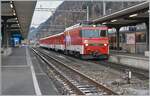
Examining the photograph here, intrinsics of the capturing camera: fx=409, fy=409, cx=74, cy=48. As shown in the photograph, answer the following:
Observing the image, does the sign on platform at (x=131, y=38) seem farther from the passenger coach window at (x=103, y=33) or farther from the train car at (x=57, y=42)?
the passenger coach window at (x=103, y=33)

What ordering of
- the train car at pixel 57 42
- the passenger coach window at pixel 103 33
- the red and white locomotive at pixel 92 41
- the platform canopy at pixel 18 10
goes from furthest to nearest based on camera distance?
the train car at pixel 57 42
the passenger coach window at pixel 103 33
the red and white locomotive at pixel 92 41
the platform canopy at pixel 18 10

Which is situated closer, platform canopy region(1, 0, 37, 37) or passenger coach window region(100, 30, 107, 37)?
platform canopy region(1, 0, 37, 37)

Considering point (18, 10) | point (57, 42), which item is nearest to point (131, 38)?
point (57, 42)

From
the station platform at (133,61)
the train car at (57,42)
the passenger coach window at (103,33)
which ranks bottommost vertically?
the station platform at (133,61)

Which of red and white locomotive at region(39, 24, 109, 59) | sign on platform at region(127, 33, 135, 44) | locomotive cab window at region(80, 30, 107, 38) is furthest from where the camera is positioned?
sign on platform at region(127, 33, 135, 44)

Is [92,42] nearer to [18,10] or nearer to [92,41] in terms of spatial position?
[92,41]

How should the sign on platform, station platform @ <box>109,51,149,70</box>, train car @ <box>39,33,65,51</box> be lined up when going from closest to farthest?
station platform @ <box>109,51,149,70</box>
train car @ <box>39,33,65,51</box>
the sign on platform

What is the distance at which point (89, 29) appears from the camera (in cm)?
3183

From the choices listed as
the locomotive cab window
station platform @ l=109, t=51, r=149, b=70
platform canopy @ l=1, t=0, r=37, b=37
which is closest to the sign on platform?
platform canopy @ l=1, t=0, r=37, b=37

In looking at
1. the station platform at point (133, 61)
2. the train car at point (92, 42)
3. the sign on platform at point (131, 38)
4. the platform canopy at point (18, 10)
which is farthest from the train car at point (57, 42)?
the station platform at point (133, 61)

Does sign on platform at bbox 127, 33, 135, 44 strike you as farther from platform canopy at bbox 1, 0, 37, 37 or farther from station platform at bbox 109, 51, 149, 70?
station platform at bbox 109, 51, 149, 70

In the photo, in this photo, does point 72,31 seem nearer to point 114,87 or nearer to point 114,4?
point 114,87

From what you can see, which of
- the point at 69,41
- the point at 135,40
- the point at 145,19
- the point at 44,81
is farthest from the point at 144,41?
the point at 44,81

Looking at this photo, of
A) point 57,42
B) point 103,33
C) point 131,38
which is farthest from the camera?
point 57,42
